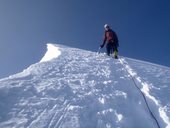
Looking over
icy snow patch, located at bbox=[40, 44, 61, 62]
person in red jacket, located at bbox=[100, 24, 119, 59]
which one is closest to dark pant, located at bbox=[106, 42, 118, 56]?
person in red jacket, located at bbox=[100, 24, 119, 59]

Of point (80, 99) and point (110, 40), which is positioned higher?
point (110, 40)

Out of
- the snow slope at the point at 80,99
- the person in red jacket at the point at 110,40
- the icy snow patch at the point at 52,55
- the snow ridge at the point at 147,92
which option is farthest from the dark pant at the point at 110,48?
the snow slope at the point at 80,99

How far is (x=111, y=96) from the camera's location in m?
6.18

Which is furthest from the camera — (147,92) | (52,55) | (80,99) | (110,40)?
(110,40)

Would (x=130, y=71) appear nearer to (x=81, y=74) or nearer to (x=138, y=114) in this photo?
(x=81, y=74)

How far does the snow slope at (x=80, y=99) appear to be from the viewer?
486cm

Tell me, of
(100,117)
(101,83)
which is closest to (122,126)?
(100,117)

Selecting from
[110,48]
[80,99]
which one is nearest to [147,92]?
[80,99]

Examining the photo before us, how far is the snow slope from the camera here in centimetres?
486

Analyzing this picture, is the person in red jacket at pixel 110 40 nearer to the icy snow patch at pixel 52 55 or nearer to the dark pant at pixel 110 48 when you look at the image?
the dark pant at pixel 110 48

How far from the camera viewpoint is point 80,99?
5801 mm

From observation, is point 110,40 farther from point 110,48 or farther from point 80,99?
point 80,99

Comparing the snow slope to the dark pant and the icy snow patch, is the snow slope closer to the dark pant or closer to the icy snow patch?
the icy snow patch

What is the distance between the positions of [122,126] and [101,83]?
2375 mm
